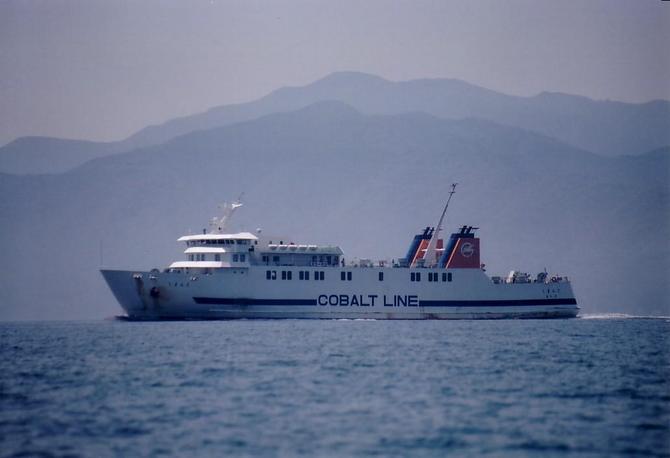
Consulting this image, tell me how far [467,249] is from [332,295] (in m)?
10.9

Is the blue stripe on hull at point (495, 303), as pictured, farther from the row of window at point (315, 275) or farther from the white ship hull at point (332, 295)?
the row of window at point (315, 275)

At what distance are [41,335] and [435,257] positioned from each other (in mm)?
29336

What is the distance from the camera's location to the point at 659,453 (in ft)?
84.3

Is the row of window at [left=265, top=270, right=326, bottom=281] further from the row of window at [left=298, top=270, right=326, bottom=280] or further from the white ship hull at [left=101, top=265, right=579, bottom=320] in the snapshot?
the white ship hull at [left=101, top=265, right=579, bottom=320]

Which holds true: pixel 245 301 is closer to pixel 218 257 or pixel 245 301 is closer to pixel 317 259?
pixel 218 257

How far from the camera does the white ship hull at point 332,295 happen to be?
230 ft

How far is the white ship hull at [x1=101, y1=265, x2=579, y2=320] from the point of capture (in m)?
70.1

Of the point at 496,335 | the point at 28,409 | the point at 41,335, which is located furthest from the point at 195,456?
the point at 41,335

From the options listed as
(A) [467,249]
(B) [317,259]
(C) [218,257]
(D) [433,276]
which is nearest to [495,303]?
(A) [467,249]

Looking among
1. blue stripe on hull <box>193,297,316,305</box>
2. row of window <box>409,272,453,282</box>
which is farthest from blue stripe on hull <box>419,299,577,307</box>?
blue stripe on hull <box>193,297,316,305</box>

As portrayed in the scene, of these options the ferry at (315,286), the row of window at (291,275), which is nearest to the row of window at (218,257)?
the ferry at (315,286)

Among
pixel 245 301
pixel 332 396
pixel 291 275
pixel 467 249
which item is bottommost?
pixel 332 396

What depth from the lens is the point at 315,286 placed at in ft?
239

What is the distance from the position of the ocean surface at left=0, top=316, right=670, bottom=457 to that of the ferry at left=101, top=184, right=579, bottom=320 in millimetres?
12188
